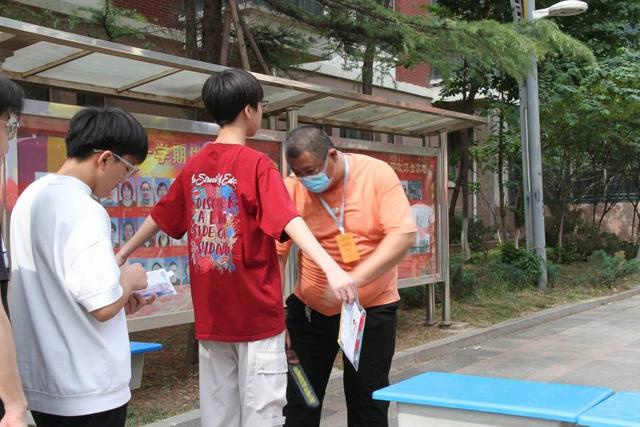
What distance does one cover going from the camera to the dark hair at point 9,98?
6.23 feet

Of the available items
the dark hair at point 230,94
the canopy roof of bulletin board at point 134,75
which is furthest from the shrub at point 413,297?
the dark hair at point 230,94

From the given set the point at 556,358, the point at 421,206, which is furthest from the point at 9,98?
the point at 556,358

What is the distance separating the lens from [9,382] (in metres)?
1.70

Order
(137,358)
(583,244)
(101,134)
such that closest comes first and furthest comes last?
(101,134)
(137,358)
(583,244)

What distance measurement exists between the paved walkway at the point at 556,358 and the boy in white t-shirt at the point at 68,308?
344 centimetres

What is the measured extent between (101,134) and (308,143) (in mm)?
1044

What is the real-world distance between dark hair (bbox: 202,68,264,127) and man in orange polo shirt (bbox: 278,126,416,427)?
443 mm

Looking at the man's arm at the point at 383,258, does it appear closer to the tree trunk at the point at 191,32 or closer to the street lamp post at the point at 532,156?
the tree trunk at the point at 191,32

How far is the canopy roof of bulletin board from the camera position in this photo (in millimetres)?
4461

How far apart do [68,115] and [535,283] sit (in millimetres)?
9570

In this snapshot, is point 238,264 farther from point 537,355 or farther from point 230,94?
point 537,355

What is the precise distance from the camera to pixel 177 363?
266 inches

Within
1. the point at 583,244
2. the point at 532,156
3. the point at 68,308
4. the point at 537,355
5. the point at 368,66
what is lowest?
the point at 537,355

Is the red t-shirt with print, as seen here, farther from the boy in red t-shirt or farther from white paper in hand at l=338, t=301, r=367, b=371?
white paper in hand at l=338, t=301, r=367, b=371
